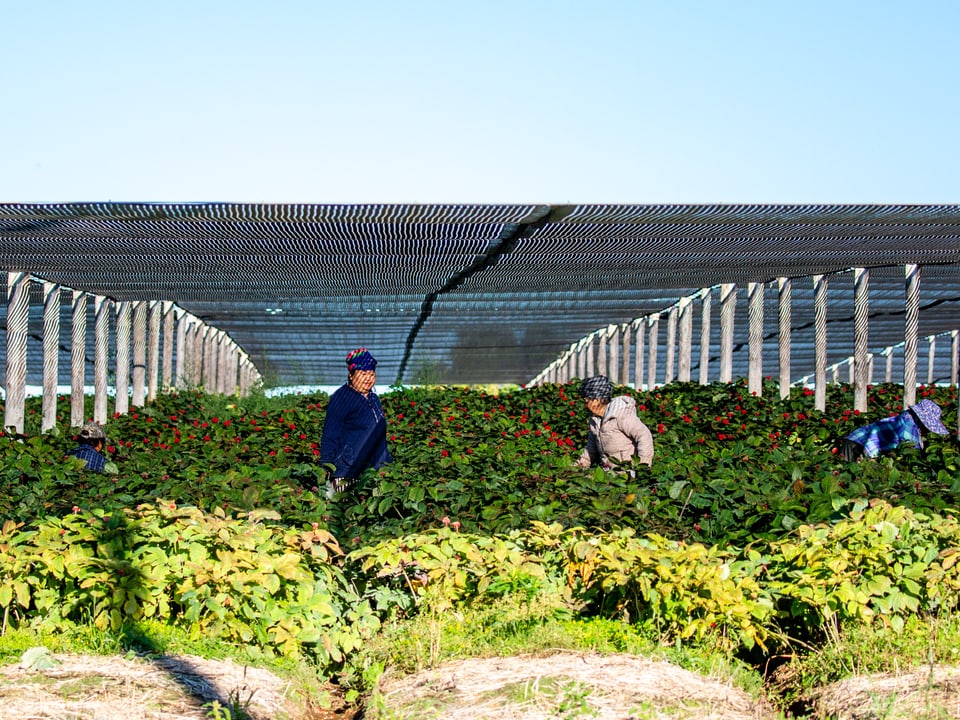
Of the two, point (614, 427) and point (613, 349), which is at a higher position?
point (613, 349)

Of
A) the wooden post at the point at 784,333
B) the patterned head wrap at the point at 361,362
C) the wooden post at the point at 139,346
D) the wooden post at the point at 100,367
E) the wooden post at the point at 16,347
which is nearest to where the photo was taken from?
the patterned head wrap at the point at 361,362

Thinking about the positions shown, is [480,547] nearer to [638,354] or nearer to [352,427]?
[352,427]

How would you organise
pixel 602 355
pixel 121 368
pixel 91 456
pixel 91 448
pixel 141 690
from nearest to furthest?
pixel 141 690
pixel 91 456
pixel 91 448
pixel 121 368
pixel 602 355

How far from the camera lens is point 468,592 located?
17.0 feet

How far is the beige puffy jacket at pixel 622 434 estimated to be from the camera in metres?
7.39

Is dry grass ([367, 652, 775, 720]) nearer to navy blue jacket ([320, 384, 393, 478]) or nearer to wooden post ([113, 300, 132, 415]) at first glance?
navy blue jacket ([320, 384, 393, 478])

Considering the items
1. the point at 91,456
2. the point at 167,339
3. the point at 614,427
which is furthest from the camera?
the point at 167,339

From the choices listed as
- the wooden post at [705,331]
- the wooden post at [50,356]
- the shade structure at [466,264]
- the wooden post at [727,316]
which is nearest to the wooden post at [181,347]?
the shade structure at [466,264]

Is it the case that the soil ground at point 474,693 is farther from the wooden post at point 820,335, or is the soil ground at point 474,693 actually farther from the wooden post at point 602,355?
the wooden post at point 602,355

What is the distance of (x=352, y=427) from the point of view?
7.08 meters

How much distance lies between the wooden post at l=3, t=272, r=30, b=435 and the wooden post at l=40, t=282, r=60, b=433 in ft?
1.68

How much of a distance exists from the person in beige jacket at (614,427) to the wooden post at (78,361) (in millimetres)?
9187

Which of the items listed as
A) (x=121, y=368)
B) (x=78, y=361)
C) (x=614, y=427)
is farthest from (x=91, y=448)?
(x=121, y=368)

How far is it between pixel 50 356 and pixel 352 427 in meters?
8.20
